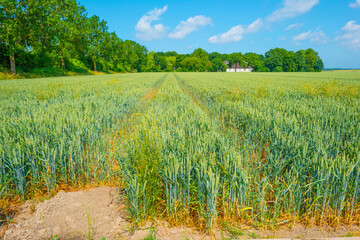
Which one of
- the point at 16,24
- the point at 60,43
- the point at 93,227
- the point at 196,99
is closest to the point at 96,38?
the point at 60,43

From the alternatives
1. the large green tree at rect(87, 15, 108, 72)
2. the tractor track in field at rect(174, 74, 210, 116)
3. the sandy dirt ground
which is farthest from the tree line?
the sandy dirt ground

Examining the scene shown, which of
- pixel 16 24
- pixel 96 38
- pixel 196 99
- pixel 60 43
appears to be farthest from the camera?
pixel 96 38

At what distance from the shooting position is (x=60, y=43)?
33.7 m

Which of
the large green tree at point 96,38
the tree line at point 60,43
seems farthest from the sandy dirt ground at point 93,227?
the large green tree at point 96,38

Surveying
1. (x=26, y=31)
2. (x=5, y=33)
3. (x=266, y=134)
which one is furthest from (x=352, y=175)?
(x=26, y=31)

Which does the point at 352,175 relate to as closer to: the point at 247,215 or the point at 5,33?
the point at 247,215

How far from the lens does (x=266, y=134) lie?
321 centimetres

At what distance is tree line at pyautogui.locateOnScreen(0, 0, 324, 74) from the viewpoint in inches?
945

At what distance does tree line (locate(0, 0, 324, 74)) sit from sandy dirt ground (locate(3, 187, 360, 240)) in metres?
28.1

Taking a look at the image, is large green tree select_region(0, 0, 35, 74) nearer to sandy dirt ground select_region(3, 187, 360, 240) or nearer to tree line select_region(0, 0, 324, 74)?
tree line select_region(0, 0, 324, 74)

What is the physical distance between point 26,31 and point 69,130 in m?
30.4

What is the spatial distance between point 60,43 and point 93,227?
131ft

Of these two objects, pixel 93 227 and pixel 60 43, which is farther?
pixel 60 43

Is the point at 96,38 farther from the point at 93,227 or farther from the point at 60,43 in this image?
the point at 93,227
